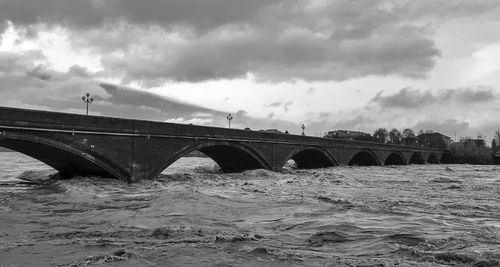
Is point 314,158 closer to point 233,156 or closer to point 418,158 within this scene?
point 233,156

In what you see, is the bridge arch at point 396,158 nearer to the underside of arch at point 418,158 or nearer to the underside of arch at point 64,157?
the underside of arch at point 418,158

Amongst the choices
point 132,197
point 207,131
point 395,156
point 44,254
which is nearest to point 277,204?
point 132,197

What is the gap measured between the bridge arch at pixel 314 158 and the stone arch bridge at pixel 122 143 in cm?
853

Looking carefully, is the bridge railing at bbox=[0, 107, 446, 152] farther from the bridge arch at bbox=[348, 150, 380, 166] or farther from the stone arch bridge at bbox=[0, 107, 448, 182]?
the bridge arch at bbox=[348, 150, 380, 166]

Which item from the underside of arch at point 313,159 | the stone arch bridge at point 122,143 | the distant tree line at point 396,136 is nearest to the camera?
the stone arch bridge at point 122,143

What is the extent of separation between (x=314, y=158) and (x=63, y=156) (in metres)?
38.8

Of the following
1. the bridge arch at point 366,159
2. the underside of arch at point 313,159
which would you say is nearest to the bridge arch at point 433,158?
the bridge arch at point 366,159

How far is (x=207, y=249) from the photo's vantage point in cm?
869

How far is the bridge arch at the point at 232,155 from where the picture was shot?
3469cm

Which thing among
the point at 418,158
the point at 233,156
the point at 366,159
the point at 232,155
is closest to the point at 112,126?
the point at 232,155

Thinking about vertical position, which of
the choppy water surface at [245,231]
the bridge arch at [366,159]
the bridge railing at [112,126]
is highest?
the bridge railing at [112,126]

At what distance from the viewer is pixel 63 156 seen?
80.0ft

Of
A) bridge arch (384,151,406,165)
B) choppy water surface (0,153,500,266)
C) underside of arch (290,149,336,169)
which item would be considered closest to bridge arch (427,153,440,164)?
bridge arch (384,151,406,165)

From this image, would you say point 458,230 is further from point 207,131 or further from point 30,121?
point 207,131
